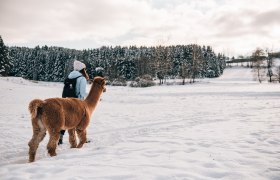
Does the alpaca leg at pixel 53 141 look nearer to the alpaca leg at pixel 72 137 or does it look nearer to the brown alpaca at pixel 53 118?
the brown alpaca at pixel 53 118

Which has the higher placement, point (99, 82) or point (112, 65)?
point (112, 65)

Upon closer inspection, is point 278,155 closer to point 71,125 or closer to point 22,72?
point 71,125

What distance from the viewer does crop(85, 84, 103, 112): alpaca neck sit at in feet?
21.1

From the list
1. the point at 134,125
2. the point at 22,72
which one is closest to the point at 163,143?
the point at 134,125

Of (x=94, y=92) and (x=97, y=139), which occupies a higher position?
(x=94, y=92)

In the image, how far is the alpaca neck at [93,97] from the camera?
6419mm

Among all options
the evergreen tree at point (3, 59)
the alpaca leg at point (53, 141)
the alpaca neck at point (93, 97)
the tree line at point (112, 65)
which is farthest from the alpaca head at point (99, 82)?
the tree line at point (112, 65)

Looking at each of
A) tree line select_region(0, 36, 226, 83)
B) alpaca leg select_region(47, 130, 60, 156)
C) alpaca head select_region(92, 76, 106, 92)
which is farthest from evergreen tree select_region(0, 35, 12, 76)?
alpaca leg select_region(47, 130, 60, 156)

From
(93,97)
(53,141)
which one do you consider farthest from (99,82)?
(53,141)

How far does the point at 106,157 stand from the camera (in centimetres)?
506

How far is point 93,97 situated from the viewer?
650 centimetres

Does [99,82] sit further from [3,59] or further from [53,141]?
[3,59]

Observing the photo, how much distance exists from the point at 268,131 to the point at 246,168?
409 centimetres

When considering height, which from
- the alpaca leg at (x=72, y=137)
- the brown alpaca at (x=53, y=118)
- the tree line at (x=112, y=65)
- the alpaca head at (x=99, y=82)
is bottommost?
the alpaca leg at (x=72, y=137)
